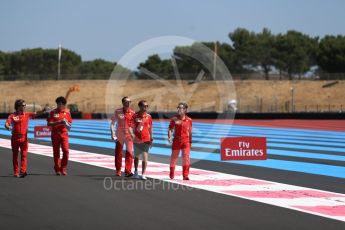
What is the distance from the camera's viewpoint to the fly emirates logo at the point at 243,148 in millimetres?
15984

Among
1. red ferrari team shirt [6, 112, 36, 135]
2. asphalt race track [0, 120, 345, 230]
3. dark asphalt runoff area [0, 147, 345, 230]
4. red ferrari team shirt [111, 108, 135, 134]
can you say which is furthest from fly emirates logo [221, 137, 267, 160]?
red ferrari team shirt [6, 112, 36, 135]

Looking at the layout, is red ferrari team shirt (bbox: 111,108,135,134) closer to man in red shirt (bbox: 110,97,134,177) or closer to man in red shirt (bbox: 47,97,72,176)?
man in red shirt (bbox: 110,97,134,177)

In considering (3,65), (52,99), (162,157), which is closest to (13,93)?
(52,99)

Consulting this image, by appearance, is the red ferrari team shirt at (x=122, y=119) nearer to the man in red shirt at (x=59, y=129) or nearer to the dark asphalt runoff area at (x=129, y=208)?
the man in red shirt at (x=59, y=129)

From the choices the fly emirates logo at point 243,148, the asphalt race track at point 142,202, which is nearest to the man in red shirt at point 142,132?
the asphalt race track at point 142,202

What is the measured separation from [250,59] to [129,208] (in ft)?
345

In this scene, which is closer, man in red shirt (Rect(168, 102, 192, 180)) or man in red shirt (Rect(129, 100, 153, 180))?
man in red shirt (Rect(168, 102, 192, 180))

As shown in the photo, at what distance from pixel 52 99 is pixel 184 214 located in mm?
88351

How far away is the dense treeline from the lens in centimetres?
10406

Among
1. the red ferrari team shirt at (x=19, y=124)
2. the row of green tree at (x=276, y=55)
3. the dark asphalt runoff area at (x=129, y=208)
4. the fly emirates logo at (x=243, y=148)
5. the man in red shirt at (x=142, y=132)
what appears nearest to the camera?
the dark asphalt runoff area at (x=129, y=208)

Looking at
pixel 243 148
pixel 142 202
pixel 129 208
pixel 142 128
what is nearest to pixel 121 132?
pixel 142 128

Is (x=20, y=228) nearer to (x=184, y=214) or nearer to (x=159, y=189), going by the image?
(x=184, y=214)

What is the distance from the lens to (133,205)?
8922mm

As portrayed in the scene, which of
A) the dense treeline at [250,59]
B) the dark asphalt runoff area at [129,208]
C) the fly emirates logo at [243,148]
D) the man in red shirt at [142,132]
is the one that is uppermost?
the dense treeline at [250,59]
